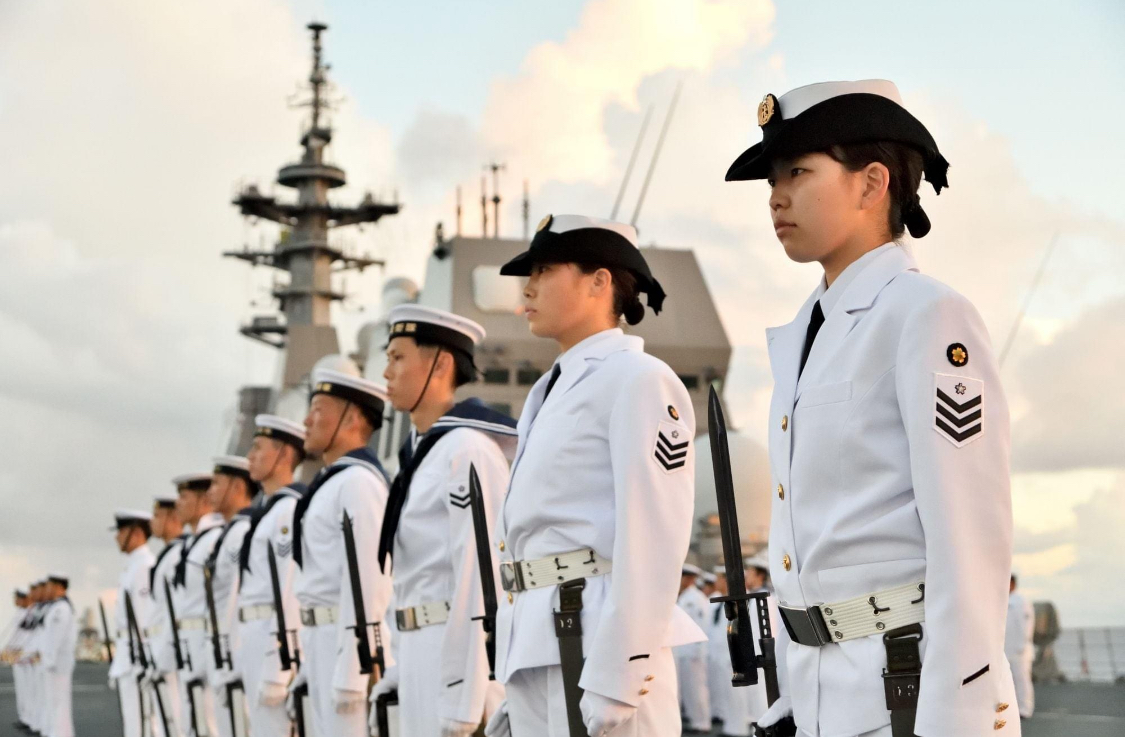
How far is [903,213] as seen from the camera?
267cm

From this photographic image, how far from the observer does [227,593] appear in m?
8.74

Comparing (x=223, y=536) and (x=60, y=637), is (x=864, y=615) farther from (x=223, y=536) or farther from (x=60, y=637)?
(x=60, y=637)

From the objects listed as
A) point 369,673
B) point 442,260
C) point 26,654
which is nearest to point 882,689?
point 369,673

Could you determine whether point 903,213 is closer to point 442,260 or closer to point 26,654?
point 26,654

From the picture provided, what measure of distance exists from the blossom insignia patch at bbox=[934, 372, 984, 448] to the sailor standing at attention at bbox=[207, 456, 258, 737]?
6.19 metres

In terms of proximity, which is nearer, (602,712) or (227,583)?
(602,712)

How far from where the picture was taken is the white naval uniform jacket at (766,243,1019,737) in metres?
2.24

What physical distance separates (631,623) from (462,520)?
1492 millimetres

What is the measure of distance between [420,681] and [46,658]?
44.6 feet

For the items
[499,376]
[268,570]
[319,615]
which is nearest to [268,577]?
[268,570]

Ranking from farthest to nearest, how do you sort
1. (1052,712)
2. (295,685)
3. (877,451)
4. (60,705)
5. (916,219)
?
(60,705)
(1052,712)
(295,685)
(916,219)
(877,451)

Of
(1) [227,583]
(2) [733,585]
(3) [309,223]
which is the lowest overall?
(2) [733,585]

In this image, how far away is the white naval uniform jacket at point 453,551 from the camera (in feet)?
15.2

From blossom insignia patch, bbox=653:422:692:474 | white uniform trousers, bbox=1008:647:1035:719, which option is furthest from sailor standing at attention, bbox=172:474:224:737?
white uniform trousers, bbox=1008:647:1035:719
